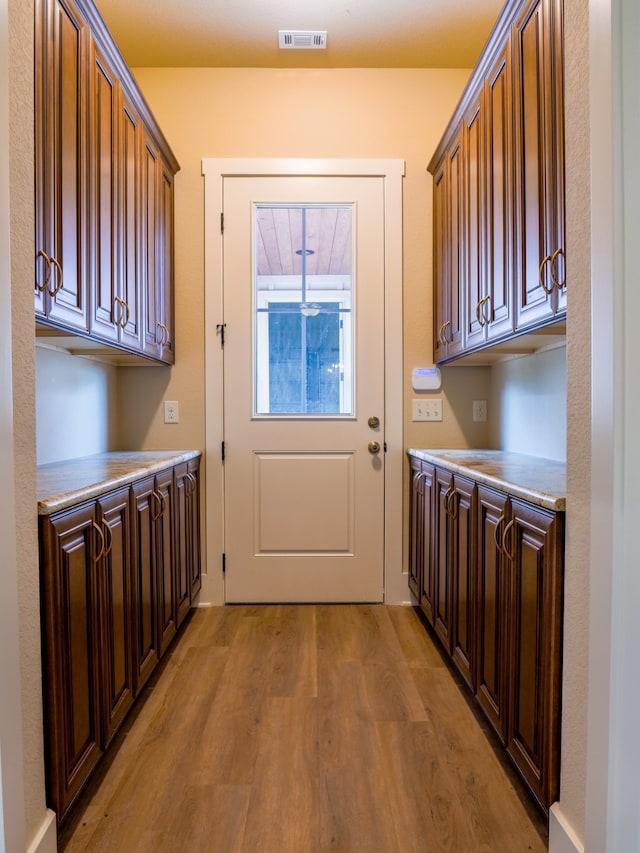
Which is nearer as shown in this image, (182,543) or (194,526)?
(182,543)

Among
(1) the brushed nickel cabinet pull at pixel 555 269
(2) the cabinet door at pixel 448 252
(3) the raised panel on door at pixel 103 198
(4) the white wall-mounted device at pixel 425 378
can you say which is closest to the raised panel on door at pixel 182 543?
(3) the raised panel on door at pixel 103 198

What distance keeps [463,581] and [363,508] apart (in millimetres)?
1035

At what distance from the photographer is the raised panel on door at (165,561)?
6.79ft

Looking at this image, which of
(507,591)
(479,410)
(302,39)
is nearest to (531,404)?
(479,410)

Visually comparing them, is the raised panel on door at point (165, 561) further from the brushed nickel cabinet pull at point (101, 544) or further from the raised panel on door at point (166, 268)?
the raised panel on door at point (166, 268)

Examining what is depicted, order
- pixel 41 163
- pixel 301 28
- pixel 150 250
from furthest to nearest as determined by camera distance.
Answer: pixel 301 28 → pixel 150 250 → pixel 41 163

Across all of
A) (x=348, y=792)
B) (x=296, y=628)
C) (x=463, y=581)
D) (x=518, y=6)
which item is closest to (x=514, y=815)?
(x=348, y=792)

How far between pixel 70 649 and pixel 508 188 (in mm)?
1922

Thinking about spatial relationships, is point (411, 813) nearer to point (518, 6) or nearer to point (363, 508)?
point (363, 508)

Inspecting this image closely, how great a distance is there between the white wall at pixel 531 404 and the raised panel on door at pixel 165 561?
155 cm

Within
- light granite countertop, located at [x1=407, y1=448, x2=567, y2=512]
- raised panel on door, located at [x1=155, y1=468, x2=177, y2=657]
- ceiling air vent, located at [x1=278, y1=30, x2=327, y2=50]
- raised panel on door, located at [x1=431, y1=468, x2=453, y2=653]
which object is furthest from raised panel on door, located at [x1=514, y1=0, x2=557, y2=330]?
raised panel on door, located at [x1=155, y1=468, x2=177, y2=657]

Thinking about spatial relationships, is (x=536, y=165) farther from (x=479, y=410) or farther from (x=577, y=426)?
Result: (x=479, y=410)

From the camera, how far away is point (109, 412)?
2748mm

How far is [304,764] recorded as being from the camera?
1569mm
